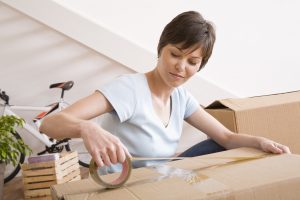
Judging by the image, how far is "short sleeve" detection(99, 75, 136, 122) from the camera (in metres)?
0.99

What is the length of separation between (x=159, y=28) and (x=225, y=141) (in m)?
1.64

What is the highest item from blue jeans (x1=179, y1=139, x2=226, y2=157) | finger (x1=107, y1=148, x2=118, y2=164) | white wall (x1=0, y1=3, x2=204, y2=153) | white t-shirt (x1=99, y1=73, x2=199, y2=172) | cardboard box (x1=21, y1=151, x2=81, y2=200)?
finger (x1=107, y1=148, x2=118, y2=164)

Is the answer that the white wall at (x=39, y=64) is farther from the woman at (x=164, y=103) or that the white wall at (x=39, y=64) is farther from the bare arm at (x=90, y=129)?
the bare arm at (x=90, y=129)

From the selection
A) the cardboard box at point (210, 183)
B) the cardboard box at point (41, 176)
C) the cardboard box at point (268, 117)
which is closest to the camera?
the cardboard box at point (210, 183)

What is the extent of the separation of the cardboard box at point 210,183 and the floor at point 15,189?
5.79 feet

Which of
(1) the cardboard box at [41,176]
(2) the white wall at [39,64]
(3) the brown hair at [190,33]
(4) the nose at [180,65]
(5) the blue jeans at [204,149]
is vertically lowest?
(1) the cardboard box at [41,176]

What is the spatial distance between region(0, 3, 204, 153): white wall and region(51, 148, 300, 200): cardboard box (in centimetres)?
199

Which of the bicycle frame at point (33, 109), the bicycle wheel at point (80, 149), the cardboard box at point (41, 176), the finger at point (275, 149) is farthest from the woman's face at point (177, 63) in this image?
the bicycle wheel at point (80, 149)

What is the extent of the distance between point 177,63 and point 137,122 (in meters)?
0.22

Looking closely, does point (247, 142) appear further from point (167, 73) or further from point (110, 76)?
point (110, 76)

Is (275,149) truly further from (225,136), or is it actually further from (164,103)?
(164,103)

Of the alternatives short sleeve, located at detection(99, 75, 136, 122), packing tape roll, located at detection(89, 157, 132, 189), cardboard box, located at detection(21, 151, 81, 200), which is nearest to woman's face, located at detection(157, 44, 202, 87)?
short sleeve, located at detection(99, 75, 136, 122)

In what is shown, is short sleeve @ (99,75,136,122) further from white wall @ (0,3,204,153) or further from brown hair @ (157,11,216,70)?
white wall @ (0,3,204,153)

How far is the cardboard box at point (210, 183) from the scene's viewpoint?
0.60 m
